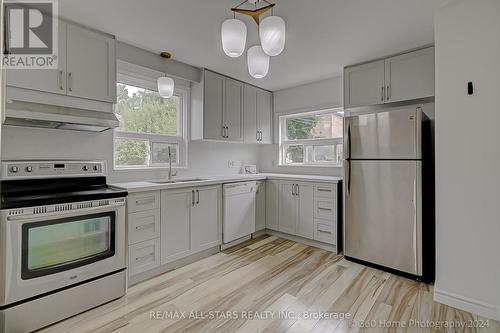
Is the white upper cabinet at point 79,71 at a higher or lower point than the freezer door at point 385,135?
higher

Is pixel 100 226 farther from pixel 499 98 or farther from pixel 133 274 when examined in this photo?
pixel 499 98

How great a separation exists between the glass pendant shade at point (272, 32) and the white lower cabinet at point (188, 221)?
5.61ft

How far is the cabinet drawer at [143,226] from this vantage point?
2.38 m

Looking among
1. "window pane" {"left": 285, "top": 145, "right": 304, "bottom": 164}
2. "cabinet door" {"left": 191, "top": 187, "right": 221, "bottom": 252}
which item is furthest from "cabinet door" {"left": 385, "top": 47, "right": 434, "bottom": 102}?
"cabinet door" {"left": 191, "top": 187, "right": 221, "bottom": 252}

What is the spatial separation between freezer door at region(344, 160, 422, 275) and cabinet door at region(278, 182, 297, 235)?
0.79 meters

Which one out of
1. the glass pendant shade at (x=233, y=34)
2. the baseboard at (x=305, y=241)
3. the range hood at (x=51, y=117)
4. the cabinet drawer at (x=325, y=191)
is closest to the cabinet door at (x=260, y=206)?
the baseboard at (x=305, y=241)

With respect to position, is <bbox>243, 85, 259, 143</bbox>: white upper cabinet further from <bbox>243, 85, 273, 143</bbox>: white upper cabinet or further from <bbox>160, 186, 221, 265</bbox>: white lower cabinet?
<bbox>160, 186, 221, 265</bbox>: white lower cabinet

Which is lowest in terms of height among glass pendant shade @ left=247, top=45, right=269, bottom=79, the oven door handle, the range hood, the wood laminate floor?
the wood laminate floor

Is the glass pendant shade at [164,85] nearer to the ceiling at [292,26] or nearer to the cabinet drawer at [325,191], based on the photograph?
the ceiling at [292,26]

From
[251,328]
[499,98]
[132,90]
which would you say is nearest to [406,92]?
[499,98]

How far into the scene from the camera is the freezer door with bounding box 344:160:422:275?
248 cm

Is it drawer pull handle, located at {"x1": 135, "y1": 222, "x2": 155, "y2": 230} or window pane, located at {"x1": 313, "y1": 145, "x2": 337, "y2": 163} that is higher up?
window pane, located at {"x1": 313, "y1": 145, "x2": 337, "y2": 163}

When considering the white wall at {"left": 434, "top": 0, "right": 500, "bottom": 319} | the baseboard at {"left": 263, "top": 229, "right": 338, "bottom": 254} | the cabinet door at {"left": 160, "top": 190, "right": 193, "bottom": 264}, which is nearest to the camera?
the white wall at {"left": 434, "top": 0, "right": 500, "bottom": 319}

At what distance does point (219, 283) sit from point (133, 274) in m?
0.80
